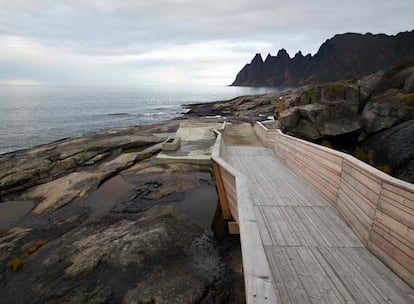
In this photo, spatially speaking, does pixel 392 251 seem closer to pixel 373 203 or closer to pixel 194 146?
pixel 373 203

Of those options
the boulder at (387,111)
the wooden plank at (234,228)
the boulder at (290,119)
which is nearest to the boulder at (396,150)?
the boulder at (387,111)

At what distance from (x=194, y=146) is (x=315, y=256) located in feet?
44.0

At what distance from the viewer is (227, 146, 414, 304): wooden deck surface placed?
379 cm

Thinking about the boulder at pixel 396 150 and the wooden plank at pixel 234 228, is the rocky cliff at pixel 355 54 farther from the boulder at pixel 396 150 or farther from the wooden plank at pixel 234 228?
the wooden plank at pixel 234 228

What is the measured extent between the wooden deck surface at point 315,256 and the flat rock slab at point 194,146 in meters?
7.72

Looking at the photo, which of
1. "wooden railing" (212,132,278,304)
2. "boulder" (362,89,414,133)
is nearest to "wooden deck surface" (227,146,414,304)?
"wooden railing" (212,132,278,304)

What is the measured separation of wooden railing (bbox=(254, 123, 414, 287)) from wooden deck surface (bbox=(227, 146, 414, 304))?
192 millimetres

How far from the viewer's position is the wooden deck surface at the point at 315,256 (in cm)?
379

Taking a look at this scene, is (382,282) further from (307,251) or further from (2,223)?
(2,223)

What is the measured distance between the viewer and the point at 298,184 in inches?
324

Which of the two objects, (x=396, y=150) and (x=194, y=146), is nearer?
(x=396, y=150)

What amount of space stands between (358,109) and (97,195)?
16499mm

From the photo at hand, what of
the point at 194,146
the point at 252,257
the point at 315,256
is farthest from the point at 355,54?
the point at 252,257

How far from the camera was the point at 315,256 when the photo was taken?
463 cm
